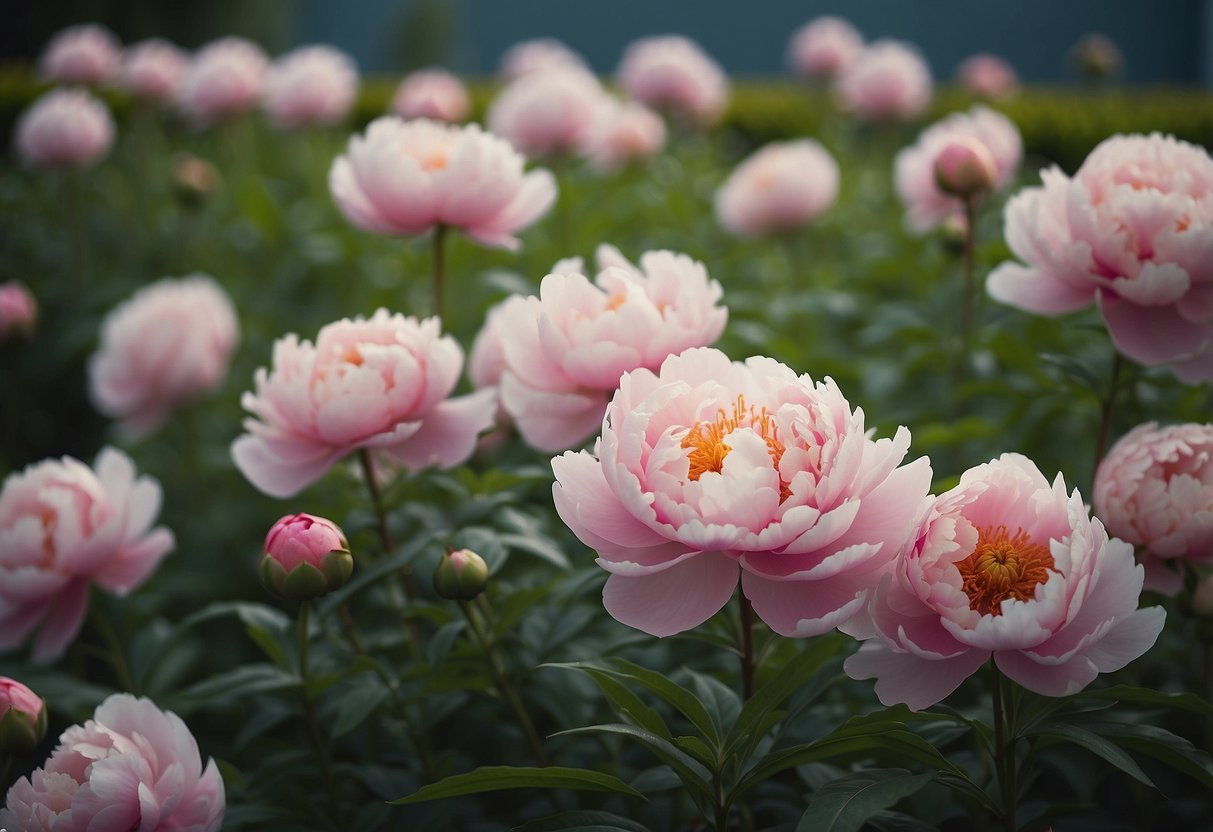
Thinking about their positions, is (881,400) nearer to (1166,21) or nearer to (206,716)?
(206,716)

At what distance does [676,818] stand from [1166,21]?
488 inches

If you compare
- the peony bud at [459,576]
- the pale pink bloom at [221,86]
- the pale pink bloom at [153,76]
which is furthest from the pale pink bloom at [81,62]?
the peony bud at [459,576]

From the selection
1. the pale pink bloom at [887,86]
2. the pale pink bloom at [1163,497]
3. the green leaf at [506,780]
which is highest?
the pale pink bloom at [1163,497]

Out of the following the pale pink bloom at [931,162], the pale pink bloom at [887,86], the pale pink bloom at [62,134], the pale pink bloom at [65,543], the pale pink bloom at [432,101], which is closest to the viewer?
the pale pink bloom at [65,543]

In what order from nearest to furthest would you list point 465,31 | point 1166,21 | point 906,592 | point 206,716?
point 906,592 < point 206,716 < point 1166,21 < point 465,31

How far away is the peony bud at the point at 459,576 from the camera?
33.5 inches

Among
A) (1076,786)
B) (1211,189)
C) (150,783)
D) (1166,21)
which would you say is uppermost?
(1211,189)

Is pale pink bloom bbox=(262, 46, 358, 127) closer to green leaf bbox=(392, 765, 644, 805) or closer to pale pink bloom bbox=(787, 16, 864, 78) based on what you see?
pale pink bloom bbox=(787, 16, 864, 78)

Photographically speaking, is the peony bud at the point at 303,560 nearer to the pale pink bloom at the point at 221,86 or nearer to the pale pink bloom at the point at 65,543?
the pale pink bloom at the point at 65,543

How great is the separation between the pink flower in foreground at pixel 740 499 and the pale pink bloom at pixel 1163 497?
242 millimetres

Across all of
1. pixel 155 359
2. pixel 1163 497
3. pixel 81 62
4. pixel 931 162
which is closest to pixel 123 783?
pixel 1163 497

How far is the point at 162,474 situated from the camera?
2082 millimetres

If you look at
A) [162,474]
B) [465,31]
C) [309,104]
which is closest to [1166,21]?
[465,31]

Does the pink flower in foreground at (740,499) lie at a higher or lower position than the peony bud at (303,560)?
higher
